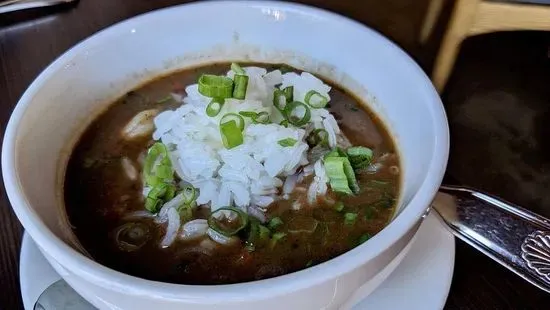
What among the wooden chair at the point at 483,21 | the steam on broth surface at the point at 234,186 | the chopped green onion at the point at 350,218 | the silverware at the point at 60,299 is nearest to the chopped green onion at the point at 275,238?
the steam on broth surface at the point at 234,186

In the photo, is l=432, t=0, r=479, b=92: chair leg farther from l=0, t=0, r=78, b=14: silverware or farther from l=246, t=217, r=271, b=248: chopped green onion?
l=0, t=0, r=78, b=14: silverware

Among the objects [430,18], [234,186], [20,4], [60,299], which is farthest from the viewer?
[430,18]

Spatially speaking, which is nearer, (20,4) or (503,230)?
(503,230)

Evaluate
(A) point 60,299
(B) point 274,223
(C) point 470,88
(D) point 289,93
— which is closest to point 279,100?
(D) point 289,93

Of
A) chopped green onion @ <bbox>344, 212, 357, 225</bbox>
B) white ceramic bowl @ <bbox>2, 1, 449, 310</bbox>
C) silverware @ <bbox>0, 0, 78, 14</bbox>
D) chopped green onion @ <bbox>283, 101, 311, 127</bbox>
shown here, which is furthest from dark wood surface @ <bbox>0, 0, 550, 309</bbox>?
chopped green onion @ <bbox>283, 101, 311, 127</bbox>

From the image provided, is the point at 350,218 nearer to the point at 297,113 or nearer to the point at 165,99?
the point at 297,113

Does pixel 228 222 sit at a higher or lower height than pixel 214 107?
lower
